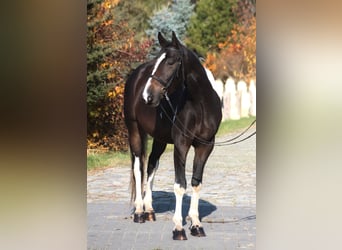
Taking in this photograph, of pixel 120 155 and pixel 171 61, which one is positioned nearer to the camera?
pixel 171 61

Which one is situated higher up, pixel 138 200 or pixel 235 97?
pixel 235 97

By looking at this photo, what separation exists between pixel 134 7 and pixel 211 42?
0.46 m

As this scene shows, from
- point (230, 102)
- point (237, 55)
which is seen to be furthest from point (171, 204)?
point (237, 55)

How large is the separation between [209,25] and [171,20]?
0.21 meters

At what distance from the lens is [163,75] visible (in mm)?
3797

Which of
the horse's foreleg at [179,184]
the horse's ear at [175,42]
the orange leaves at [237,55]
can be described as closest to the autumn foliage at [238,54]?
the orange leaves at [237,55]

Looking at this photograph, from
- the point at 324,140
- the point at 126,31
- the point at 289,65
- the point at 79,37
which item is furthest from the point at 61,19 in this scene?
the point at 324,140

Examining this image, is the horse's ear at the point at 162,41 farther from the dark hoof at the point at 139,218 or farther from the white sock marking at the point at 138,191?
the dark hoof at the point at 139,218

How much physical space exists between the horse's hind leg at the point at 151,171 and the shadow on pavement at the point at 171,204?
0.09ft

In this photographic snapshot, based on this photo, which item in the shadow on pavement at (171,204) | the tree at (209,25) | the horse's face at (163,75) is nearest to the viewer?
the horse's face at (163,75)

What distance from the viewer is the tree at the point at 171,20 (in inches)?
155

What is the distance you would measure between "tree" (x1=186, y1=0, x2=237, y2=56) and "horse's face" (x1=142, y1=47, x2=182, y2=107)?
155mm

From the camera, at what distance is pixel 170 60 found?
3.82 meters

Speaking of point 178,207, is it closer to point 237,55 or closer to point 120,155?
point 120,155
